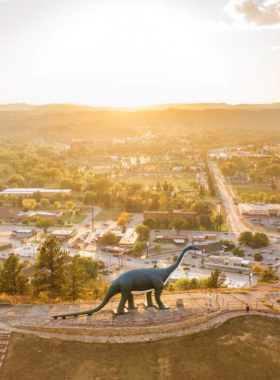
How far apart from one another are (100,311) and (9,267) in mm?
7657

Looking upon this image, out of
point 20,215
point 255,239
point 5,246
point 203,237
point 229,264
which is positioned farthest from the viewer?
point 20,215

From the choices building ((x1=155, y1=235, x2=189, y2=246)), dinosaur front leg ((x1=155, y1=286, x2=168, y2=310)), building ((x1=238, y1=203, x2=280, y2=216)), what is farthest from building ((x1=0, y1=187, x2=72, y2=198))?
dinosaur front leg ((x1=155, y1=286, x2=168, y2=310))

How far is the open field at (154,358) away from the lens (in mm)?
15273

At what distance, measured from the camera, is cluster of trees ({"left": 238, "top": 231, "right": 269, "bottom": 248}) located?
5212cm

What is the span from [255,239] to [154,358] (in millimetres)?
38784

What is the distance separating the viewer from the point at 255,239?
172 feet

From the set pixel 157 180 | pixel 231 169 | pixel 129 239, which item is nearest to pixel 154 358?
pixel 129 239

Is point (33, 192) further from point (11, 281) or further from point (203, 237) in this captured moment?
point (11, 281)

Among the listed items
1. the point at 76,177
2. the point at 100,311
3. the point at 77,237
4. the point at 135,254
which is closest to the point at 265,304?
the point at 100,311

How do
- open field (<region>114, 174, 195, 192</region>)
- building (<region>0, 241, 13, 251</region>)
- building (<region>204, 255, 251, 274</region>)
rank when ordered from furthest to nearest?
open field (<region>114, 174, 195, 192</region>) < building (<region>0, 241, 13, 251</region>) < building (<region>204, 255, 251, 274</region>)

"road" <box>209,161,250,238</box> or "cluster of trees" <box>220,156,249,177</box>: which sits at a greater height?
"cluster of trees" <box>220,156,249,177</box>

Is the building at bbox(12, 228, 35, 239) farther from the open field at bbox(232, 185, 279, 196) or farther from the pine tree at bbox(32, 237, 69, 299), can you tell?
the open field at bbox(232, 185, 279, 196)

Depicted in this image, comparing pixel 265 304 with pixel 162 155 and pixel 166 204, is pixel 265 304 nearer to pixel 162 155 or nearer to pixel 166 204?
pixel 166 204

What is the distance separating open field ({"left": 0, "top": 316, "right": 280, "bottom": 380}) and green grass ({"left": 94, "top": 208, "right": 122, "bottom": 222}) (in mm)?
48352
